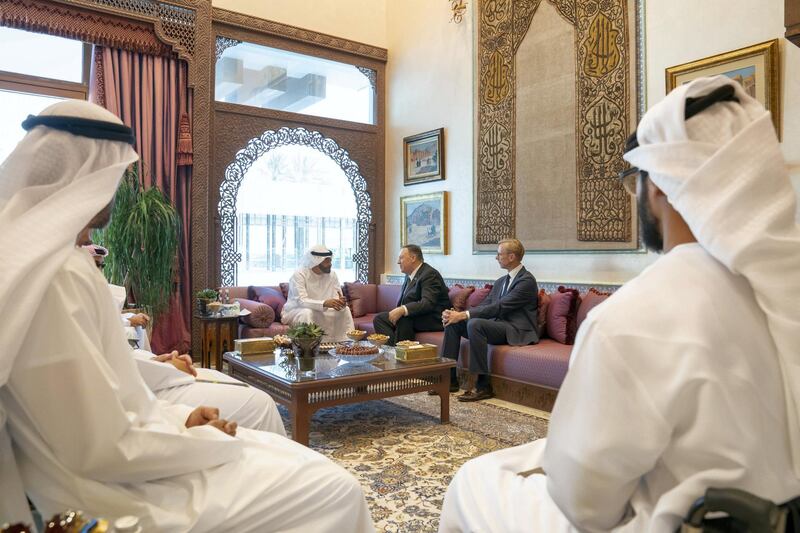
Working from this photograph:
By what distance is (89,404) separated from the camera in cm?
125

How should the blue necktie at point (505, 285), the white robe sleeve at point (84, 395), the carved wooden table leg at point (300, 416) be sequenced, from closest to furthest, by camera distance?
1. the white robe sleeve at point (84, 395)
2. the carved wooden table leg at point (300, 416)
3. the blue necktie at point (505, 285)

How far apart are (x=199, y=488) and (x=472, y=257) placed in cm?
542

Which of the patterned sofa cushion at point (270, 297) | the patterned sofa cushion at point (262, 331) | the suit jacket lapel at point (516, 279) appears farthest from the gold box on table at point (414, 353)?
the patterned sofa cushion at point (270, 297)

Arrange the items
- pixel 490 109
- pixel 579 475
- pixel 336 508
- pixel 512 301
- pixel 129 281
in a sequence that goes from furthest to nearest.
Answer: pixel 490 109 < pixel 129 281 < pixel 512 301 < pixel 336 508 < pixel 579 475

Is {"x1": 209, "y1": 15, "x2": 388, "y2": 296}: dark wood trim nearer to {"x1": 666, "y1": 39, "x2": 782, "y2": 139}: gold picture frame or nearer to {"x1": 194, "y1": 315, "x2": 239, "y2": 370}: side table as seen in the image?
{"x1": 194, "y1": 315, "x2": 239, "y2": 370}: side table

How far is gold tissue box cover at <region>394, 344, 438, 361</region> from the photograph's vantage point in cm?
406

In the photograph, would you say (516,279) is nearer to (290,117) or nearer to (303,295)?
(303,295)

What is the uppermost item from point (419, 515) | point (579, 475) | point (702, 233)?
point (702, 233)

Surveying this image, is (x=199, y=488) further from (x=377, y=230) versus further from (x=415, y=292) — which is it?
(x=377, y=230)

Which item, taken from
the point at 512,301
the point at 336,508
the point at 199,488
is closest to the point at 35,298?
the point at 199,488

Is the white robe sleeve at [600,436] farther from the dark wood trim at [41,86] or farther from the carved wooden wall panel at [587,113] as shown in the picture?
the dark wood trim at [41,86]

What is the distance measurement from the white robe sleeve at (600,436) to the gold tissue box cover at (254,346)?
3.47 metres

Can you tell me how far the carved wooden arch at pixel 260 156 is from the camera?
689 cm

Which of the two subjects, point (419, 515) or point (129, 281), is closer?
point (419, 515)
